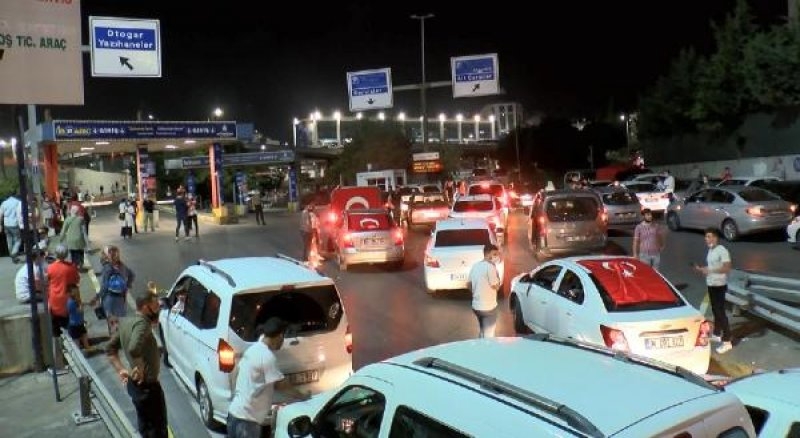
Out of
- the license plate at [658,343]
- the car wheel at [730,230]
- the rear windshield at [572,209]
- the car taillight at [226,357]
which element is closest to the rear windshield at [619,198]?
the car wheel at [730,230]

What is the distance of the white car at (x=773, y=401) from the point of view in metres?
4.31

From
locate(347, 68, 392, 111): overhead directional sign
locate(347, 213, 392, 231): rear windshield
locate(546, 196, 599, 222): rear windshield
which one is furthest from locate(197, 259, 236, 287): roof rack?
locate(347, 68, 392, 111): overhead directional sign

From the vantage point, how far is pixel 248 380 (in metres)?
6.08

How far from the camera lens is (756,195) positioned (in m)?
21.1

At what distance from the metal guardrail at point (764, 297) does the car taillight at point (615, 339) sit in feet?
9.79

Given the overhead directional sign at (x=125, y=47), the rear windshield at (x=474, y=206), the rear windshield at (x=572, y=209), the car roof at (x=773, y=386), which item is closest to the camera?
the car roof at (x=773, y=386)

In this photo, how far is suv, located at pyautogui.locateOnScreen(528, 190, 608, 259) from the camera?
59.4ft

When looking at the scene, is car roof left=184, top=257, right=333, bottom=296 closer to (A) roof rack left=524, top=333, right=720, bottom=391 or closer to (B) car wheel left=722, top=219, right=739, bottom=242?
(A) roof rack left=524, top=333, right=720, bottom=391

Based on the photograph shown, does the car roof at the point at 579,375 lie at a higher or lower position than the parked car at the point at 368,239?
higher

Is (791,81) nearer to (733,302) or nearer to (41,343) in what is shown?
(733,302)

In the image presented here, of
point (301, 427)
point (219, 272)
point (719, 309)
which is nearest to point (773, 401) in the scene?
point (301, 427)

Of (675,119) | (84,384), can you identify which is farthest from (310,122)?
(84,384)

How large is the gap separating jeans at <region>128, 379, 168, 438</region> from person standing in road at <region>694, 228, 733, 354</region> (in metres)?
7.48

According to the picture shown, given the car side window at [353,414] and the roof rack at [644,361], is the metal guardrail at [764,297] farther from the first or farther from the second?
the car side window at [353,414]
